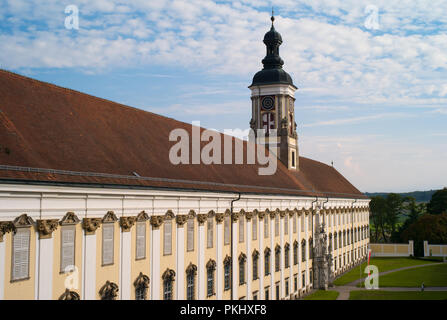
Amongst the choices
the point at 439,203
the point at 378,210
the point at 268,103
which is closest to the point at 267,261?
the point at 268,103

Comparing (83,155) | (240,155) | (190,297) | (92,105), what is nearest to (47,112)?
(83,155)

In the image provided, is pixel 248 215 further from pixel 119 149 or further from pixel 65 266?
pixel 65 266

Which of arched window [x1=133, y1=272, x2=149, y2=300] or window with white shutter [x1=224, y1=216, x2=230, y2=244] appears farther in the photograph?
window with white shutter [x1=224, y1=216, x2=230, y2=244]

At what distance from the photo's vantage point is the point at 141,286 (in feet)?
94.0

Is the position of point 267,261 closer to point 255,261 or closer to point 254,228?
point 255,261

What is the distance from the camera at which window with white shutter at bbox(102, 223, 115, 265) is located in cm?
2598

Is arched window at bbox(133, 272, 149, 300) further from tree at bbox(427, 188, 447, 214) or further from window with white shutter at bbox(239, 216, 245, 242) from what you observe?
tree at bbox(427, 188, 447, 214)

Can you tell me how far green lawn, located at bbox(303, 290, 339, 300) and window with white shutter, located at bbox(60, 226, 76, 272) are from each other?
123 feet

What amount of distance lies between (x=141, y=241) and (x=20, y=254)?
345 inches

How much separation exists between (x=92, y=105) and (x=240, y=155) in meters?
22.9

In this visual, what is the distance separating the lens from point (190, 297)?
33938 millimetres

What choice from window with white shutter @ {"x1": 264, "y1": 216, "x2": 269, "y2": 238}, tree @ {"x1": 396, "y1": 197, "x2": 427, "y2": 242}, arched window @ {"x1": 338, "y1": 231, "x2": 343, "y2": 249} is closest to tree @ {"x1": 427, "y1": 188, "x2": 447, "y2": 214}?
tree @ {"x1": 396, "y1": 197, "x2": 427, "y2": 242}

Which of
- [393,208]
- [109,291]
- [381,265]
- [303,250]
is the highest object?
[393,208]

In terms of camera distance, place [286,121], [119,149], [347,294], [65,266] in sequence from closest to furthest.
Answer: [65,266]
[119,149]
[347,294]
[286,121]
